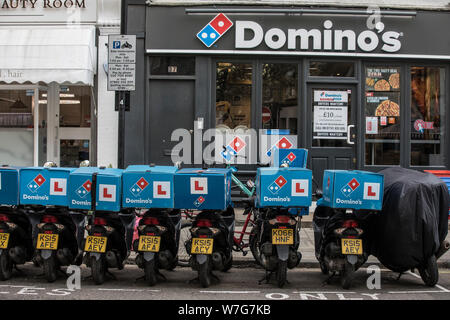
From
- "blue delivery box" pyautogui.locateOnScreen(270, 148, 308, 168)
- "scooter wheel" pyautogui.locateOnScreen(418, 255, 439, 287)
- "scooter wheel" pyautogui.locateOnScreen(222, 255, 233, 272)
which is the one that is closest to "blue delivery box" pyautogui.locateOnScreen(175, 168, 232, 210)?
"scooter wheel" pyautogui.locateOnScreen(222, 255, 233, 272)

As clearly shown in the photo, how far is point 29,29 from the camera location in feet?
37.5

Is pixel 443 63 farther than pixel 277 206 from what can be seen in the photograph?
Yes

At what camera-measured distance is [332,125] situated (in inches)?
451

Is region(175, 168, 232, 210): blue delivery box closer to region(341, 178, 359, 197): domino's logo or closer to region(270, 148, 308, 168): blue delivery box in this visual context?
region(341, 178, 359, 197): domino's logo

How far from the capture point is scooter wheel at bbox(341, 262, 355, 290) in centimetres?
597

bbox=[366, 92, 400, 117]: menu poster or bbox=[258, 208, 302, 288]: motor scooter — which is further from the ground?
bbox=[366, 92, 400, 117]: menu poster

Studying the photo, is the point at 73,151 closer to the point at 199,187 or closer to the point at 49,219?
the point at 49,219

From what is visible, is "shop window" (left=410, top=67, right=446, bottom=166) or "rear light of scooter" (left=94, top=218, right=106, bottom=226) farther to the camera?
"shop window" (left=410, top=67, right=446, bottom=166)

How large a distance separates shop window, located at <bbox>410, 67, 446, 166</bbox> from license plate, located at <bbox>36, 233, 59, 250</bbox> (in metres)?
8.74

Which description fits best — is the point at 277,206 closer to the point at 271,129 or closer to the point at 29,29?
the point at 271,129

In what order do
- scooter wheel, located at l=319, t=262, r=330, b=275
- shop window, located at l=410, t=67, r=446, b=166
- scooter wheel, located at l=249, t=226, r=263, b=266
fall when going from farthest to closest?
1. shop window, located at l=410, t=67, r=446, b=166
2. scooter wheel, located at l=249, t=226, r=263, b=266
3. scooter wheel, located at l=319, t=262, r=330, b=275

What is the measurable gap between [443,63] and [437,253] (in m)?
6.82
